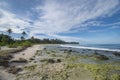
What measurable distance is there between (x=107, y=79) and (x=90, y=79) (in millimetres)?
1403

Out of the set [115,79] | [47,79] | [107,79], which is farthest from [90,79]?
[47,79]

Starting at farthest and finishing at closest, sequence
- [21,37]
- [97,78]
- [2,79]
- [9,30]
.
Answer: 1. [21,37]
2. [9,30]
3. [97,78]
4. [2,79]

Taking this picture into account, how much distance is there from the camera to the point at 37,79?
368 inches

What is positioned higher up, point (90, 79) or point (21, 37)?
point (21, 37)

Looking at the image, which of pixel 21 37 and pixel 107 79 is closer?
pixel 107 79

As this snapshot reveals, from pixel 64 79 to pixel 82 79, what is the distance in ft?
4.90

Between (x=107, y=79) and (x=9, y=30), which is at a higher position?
(x=9, y=30)

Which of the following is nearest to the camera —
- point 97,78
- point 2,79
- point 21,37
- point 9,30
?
point 2,79

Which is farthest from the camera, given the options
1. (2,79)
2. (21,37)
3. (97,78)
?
(21,37)

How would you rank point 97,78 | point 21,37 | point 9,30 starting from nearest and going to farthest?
point 97,78 < point 9,30 < point 21,37

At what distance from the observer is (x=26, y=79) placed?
30.6ft

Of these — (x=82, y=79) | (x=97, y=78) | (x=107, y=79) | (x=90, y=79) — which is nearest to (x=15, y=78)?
(x=82, y=79)

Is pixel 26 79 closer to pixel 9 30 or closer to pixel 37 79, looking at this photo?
pixel 37 79

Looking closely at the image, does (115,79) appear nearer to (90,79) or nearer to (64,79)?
(90,79)
